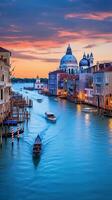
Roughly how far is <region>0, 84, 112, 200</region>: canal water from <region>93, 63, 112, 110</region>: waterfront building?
19722mm

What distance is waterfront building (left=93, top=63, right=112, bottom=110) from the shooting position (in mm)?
55000

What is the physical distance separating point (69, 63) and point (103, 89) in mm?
76126

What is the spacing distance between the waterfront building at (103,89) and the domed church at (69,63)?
68285mm

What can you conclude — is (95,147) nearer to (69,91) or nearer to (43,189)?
(43,189)

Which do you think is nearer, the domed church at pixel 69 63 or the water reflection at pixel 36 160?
the water reflection at pixel 36 160

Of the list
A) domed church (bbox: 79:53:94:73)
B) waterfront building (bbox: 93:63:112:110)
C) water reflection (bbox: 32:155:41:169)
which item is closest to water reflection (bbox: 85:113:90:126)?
waterfront building (bbox: 93:63:112:110)

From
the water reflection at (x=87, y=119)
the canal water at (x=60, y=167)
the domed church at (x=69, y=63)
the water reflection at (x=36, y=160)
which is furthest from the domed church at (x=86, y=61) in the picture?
the water reflection at (x=36, y=160)

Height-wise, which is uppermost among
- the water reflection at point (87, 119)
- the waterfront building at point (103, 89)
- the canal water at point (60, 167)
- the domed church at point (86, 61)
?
the domed church at point (86, 61)

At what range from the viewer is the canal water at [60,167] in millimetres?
18844

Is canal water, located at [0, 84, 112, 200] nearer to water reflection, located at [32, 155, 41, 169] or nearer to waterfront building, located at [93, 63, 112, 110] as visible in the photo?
water reflection, located at [32, 155, 41, 169]

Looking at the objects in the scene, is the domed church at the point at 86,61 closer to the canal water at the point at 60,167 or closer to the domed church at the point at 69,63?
the domed church at the point at 69,63

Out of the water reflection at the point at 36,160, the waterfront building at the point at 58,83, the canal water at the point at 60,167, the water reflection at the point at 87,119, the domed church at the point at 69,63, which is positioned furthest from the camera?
the domed church at the point at 69,63

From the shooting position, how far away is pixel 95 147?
2836 centimetres

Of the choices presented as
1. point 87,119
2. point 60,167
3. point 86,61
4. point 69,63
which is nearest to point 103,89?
point 87,119
